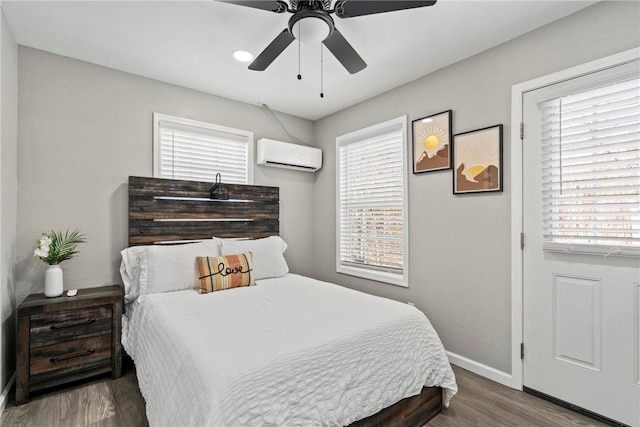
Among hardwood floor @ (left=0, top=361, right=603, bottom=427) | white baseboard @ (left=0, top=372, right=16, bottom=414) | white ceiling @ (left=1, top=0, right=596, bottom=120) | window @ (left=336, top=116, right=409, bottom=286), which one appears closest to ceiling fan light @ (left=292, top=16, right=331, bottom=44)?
white ceiling @ (left=1, top=0, right=596, bottom=120)

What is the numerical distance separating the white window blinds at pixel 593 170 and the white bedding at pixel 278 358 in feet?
4.05

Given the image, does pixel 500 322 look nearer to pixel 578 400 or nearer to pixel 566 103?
pixel 578 400

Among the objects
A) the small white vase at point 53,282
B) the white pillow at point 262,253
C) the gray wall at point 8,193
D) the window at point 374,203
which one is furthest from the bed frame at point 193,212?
the window at point 374,203

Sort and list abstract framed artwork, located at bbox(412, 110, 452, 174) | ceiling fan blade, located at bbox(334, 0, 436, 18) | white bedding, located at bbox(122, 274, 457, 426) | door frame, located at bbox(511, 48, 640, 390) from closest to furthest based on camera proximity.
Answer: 1. white bedding, located at bbox(122, 274, 457, 426)
2. ceiling fan blade, located at bbox(334, 0, 436, 18)
3. door frame, located at bbox(511, 48, 640, 390)
4. abstract framed artwork, located at bbox(412, 110, 452, 174)

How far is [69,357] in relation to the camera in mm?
2346

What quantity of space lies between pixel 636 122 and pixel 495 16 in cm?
111

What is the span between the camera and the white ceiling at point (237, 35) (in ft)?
6.90

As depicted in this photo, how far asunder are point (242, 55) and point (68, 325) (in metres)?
2.53

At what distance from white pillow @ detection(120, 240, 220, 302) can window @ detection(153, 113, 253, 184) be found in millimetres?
848

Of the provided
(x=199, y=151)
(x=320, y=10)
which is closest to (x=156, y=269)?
(x=199, y=151)

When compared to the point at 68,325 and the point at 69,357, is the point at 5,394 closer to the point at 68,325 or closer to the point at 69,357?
the point at 69,357

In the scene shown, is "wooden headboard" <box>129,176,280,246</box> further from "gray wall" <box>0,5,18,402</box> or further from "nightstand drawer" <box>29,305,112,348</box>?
"gray wall" <box>0,5,18,402</box>

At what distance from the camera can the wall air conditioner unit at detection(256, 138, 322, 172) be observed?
371cm

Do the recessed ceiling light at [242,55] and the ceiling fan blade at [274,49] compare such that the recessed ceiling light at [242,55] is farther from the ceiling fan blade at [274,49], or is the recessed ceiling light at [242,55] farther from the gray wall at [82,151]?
the gray wall at [82,151]
